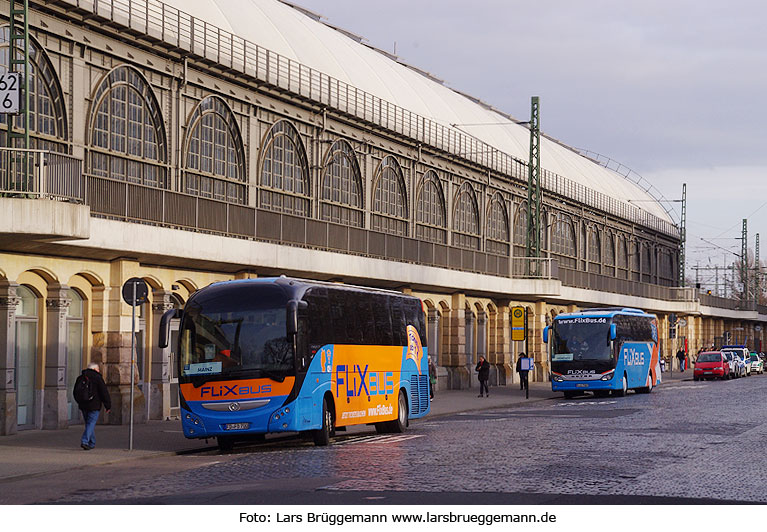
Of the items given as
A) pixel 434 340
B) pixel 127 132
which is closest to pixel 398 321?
pixel 127 132

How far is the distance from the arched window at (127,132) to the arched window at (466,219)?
81.8ft

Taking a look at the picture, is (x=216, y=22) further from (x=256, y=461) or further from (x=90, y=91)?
(x=256, y=461)

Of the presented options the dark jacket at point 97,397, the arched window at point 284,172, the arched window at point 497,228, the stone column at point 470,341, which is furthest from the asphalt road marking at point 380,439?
the arched window at point 497,228

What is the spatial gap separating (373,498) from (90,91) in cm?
1962

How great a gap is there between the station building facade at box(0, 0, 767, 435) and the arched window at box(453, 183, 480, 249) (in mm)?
491

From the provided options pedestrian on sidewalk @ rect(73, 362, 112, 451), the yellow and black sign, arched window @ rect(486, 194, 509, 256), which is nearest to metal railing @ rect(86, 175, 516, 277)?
the yellow and black sign

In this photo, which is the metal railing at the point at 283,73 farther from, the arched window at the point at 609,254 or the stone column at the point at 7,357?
the arched window at the point at 609,254

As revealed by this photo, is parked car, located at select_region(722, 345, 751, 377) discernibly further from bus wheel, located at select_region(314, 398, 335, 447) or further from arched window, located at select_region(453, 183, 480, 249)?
bus wheel, located at select_region(314, 398, 335, 447)

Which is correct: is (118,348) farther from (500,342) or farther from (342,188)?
(500,342)

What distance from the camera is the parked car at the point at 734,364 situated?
76.2 metres

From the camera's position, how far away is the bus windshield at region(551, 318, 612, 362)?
49.5 metres

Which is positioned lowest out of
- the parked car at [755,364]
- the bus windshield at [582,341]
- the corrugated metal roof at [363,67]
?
the parked car at [755,364]

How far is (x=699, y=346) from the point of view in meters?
108

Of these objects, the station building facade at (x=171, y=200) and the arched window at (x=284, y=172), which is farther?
the arched window at (x=284, y=172)
